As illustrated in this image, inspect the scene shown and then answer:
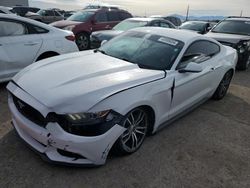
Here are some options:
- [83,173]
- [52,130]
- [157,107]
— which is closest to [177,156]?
[157,107]

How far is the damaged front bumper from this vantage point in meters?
2.57

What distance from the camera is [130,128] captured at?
3.16 meters

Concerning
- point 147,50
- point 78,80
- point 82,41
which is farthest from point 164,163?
point 82,41

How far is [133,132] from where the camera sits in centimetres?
323

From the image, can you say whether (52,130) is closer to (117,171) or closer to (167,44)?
(117,171)

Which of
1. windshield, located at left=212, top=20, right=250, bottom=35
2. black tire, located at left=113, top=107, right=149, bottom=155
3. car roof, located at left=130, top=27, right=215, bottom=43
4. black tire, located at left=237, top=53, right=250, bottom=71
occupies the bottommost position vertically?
black tire, located at left=237, top=53, right=250, bottom=71

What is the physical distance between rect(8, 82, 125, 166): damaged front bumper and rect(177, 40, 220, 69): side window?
1712 millimetres

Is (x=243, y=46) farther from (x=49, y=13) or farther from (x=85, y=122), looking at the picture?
(x=49, y=13)

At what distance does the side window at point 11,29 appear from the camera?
4926mm

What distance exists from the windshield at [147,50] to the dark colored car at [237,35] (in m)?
4.85

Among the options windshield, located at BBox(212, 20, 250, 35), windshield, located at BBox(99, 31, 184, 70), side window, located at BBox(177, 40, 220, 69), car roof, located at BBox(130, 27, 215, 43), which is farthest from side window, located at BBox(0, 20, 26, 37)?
windshield, located at BBox(212, 20, 250, 35)

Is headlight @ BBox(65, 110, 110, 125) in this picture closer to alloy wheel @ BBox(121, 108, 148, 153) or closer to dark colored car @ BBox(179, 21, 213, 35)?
alloy wheel @ BBox(121, 108, 148, 153)

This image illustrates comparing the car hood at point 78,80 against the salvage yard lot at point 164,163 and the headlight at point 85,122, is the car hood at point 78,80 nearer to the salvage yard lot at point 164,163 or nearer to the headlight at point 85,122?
the headlight at point 85,122

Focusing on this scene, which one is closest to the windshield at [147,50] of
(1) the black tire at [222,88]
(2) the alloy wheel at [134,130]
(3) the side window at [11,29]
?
(2) the alloy wheel at [134,130]
